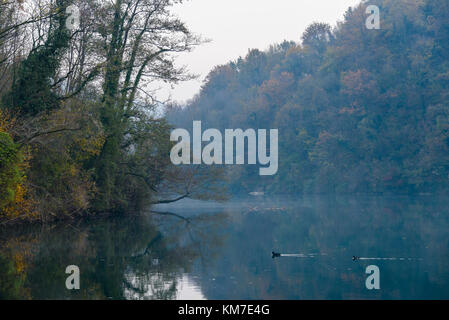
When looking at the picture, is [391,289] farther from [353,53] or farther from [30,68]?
[353,53]

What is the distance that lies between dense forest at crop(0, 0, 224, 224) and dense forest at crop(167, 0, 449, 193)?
27965 mm

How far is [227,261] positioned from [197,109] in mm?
73214

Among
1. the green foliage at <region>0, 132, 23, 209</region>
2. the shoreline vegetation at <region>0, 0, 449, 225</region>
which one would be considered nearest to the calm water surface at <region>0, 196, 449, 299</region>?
the green foliage at <region>0, 132, 23, 209</region>

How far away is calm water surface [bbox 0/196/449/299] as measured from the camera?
9734mm

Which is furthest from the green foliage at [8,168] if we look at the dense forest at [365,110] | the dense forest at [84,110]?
the dense forest at [365,110]

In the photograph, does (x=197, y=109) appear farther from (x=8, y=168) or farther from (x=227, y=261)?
(x=227, y=261)

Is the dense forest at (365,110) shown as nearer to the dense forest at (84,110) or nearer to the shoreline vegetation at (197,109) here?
the shoreline vegetation at (197,109)

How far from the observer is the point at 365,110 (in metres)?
59.7

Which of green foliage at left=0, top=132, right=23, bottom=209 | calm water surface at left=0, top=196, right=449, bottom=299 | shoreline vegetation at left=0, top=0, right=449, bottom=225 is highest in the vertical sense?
shoreline vegetation at left=0, top=0, right=449, bottom=225

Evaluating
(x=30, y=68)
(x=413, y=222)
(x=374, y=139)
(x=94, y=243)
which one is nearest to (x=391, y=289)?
(x=94, y=243)

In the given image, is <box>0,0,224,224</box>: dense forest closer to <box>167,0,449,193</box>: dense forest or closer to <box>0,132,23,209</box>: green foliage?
<box>0,132,23,209</box>: green foliage

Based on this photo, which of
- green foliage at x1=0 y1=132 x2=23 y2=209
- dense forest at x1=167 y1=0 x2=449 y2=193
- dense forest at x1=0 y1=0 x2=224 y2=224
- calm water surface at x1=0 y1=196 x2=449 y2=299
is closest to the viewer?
calm water surface at x1=0 y1=196 x2=449 y2=299
